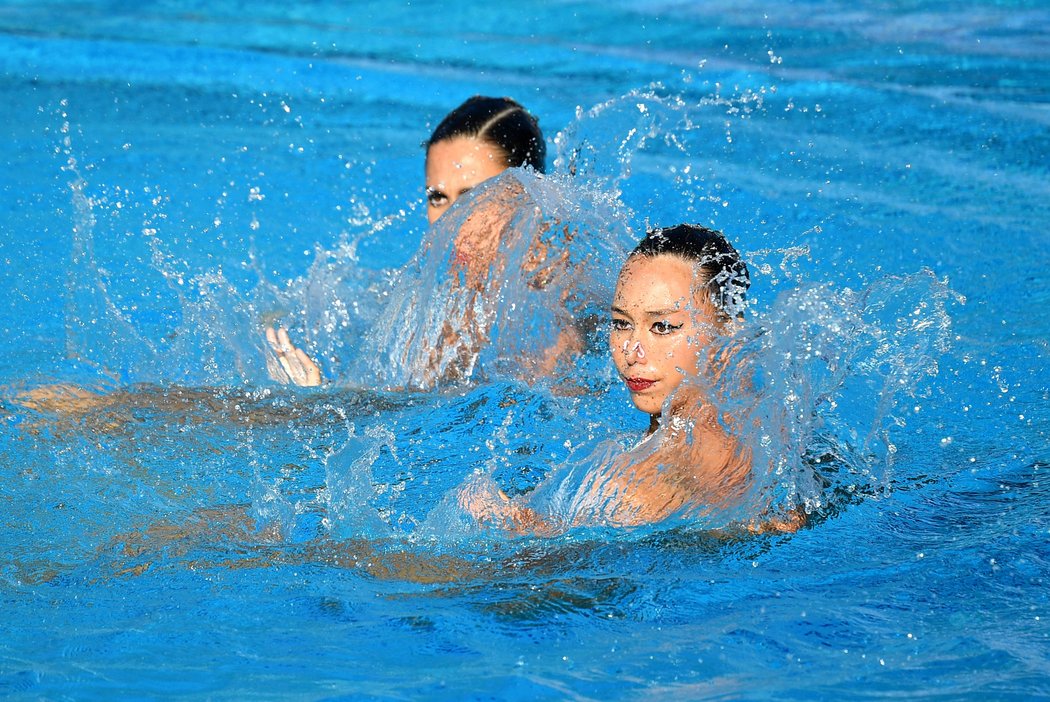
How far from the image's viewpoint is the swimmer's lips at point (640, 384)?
9.73ft

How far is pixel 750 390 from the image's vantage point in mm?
2957

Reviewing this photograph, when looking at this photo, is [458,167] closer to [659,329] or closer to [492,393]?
[492,393]

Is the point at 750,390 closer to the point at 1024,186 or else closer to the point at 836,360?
the point at 836,360

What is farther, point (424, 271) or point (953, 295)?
point (953, 295)

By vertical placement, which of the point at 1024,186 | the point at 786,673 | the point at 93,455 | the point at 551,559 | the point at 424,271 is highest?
the point at 1024,186

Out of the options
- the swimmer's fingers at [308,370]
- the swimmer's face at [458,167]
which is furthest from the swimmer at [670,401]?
the swimmer's fingers at [308,370]

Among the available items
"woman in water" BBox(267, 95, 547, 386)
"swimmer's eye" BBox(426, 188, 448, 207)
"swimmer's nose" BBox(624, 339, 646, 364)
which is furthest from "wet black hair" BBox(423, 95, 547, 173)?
"swimmer's nose" BBox(624, 339, 646, 364)

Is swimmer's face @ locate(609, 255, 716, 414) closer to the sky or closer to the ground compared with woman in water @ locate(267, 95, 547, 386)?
closer to the ground

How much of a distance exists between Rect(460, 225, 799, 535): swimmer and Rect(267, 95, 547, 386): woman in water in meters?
0.92

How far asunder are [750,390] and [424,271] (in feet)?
3.95

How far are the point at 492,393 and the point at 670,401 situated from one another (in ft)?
2.38

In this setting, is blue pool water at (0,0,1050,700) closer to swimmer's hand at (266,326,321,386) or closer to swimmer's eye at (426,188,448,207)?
swimmer's hand at (266,326,321,386)

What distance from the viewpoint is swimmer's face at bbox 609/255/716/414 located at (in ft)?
9.66

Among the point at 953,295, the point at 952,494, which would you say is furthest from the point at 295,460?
the point at 953,295
